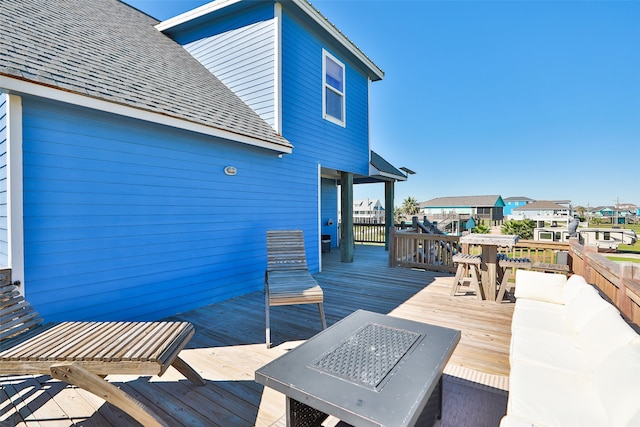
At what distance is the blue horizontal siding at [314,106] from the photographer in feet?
18.8

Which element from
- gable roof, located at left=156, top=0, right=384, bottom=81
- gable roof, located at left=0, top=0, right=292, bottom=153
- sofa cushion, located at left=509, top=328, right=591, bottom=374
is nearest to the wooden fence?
gable roof, located at left=156, top=0, right=384, bottom=81

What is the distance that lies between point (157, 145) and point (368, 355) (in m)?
3.67

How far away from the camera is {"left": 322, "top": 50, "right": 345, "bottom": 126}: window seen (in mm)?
6696

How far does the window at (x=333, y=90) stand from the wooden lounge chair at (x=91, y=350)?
19.0 feet

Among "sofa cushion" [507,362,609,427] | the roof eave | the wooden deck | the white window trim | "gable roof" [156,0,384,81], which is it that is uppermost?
"gable roof" [156,0,384,81]

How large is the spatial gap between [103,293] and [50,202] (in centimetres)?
113

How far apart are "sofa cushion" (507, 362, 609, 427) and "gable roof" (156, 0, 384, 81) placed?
6385 millimetres

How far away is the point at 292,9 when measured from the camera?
5.61m

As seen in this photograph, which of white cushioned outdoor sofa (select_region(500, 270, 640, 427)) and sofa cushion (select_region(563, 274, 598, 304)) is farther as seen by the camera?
sofa cushion (select_region(563, 274, 598, 304))

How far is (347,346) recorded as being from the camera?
5.87ft

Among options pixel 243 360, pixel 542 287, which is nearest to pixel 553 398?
pixel 542 287

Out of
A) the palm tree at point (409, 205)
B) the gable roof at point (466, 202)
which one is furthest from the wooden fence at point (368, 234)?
the palm tree at point (409, 205)

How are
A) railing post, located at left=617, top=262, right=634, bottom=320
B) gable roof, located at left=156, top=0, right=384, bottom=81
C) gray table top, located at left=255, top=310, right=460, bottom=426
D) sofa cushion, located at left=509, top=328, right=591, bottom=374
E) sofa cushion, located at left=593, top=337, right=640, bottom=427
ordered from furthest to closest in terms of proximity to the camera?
1. gable roof, located at left=156, top=0, right=384, bottom=81
2. railing post, located at left=617, top=262, right=634, bottom=320
3. sofa cushion, located at left=509, top=328, right=591, bottom=374
4. gray table top, located at left=255, top=310, right=460, bottom=426
5. sofa cushion, located at left=593, top=337, right=640, bottom=427

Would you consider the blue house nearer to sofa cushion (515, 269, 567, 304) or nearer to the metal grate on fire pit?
the metal grate on fire pit
